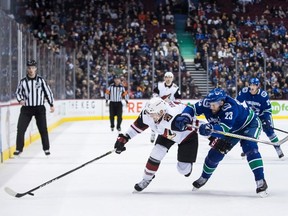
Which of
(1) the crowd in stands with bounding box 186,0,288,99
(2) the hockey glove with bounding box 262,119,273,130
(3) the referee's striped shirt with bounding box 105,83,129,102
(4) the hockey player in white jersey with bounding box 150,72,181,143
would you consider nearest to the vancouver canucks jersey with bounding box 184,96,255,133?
(2) the hockey glove with bounding box 262,119,273,130

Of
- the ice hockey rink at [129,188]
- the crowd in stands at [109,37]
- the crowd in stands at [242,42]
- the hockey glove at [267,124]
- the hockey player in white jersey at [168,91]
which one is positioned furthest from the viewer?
the crowd in stands at [109,37]

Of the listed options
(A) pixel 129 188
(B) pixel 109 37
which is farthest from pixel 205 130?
(B) pixel 109 37

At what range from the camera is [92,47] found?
Answer: 24.2m

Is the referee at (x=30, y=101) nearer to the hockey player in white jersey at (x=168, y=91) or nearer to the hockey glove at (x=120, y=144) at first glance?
the hockey player in white jersey at (x=168, y=91)

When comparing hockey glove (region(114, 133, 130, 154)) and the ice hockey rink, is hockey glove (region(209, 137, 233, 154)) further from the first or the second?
hockey glove (region(114, 133, 130, 154))

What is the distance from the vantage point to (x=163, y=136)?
5.88 metres

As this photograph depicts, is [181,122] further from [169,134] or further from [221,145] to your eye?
[221,145]

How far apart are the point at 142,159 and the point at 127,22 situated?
1718 cm

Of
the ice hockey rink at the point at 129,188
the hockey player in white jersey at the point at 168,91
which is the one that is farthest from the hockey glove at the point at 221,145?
the hockey player in white jersey at the point at 168,91

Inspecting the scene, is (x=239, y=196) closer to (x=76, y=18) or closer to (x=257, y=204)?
(x=257, y=204)

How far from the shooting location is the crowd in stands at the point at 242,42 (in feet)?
64.8

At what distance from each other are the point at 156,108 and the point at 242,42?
18.6 meters

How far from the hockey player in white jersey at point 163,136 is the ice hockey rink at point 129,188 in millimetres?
265

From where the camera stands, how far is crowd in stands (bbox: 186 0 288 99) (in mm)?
19766
